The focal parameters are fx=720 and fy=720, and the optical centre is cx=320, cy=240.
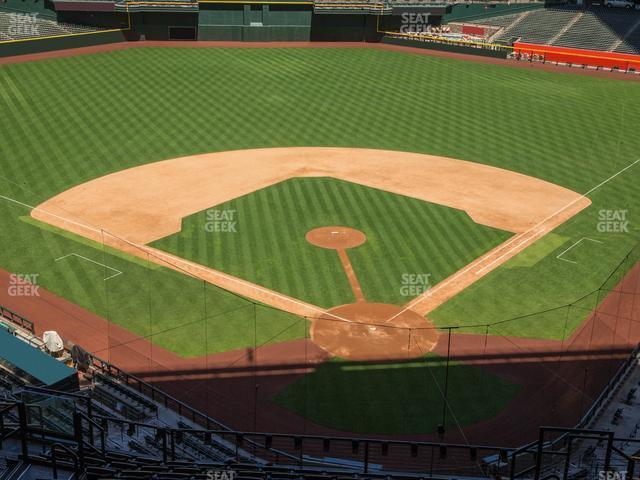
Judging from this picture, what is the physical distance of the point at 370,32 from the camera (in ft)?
240

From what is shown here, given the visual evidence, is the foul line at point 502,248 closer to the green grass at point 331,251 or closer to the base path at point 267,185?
the base path at point 267,185

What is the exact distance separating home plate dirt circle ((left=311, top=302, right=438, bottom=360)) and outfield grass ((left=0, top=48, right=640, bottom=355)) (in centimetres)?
193

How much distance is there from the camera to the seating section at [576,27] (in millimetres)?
70125

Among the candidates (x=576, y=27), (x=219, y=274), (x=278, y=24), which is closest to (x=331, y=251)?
(x=219, y=274)

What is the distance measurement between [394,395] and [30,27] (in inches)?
2060

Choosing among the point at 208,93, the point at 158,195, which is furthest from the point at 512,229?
the point at 208,93

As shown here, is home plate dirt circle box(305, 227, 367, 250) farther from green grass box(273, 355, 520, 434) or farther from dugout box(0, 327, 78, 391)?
dugout box(0, 327, 78, 391)

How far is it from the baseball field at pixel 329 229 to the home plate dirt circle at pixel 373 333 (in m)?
0.09

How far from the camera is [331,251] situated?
3291cm

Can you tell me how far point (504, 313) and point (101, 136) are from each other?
30072 mm

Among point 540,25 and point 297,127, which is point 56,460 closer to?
point 297,127

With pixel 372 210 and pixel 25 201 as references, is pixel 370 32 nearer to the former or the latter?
pixel 372 210

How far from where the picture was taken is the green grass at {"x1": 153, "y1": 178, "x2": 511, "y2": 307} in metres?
30.3

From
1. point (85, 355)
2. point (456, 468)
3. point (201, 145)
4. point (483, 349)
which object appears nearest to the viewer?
point (456, 468)
